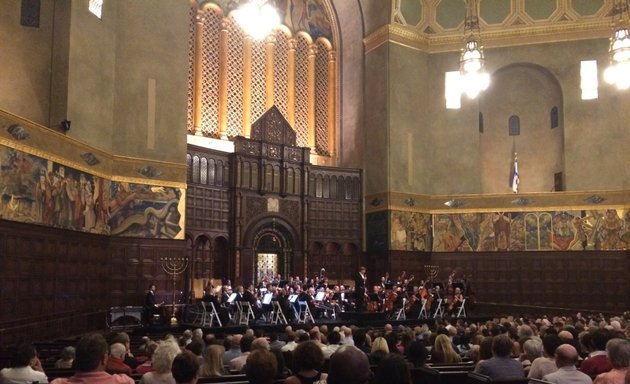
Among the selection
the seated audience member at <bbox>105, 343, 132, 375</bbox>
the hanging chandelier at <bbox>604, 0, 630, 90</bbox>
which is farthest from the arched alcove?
the seated audience member at <bbox>105, 343, 132, 375</bbox>

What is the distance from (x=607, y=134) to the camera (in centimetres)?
2711

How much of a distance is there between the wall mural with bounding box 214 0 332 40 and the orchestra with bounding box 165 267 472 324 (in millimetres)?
14018

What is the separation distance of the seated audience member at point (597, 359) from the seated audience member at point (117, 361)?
5.14 metres

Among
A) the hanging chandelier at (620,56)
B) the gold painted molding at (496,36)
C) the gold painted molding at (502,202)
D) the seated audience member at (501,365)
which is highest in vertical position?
the gold painted molding at (496,36)

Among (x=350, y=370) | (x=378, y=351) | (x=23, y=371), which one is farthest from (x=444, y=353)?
(x=23, y=371)

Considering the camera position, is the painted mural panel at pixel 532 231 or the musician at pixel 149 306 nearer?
the musician at pixel 149 306

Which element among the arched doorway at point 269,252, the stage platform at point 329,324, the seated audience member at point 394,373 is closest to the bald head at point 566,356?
the seated audience member at point 394,373

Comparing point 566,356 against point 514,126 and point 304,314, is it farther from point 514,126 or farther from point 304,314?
point 514,126

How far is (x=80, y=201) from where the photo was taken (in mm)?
18312

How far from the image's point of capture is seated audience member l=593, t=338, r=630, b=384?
5355mm

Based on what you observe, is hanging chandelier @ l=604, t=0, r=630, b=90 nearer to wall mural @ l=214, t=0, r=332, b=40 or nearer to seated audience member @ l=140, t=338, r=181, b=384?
seated audience member @ l=140, t=338, r=181, b=384

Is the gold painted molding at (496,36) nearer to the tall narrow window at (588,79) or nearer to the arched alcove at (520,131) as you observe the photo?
the tall narrow window at (588,79)

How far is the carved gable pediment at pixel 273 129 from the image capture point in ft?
87.7

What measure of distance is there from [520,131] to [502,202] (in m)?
4.62
